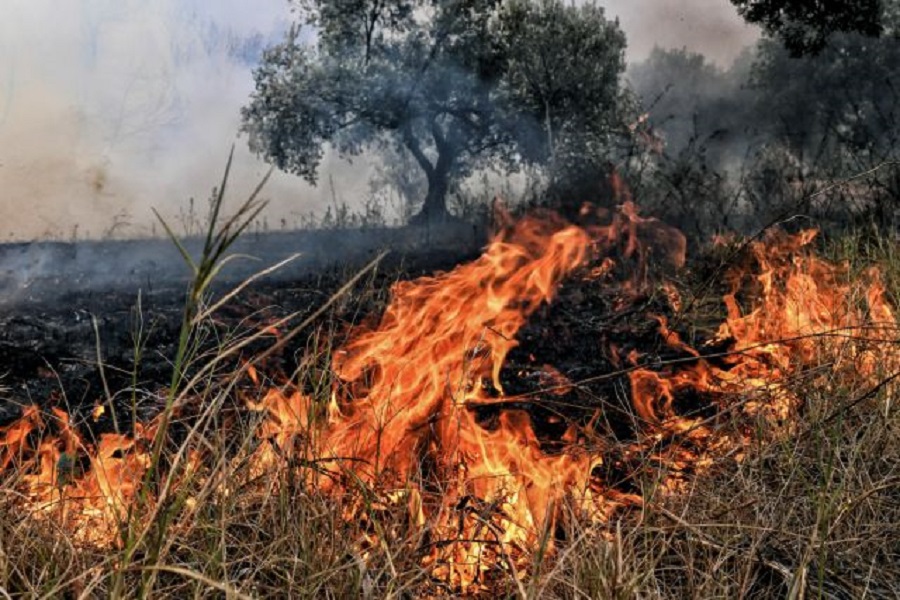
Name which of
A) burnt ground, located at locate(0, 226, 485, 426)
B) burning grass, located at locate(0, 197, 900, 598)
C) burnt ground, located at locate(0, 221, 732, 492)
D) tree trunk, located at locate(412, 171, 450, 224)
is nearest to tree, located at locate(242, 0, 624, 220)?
tree trunk, located at locate(412, 171, 450, 224)

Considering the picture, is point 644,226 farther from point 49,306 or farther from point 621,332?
point 49,306

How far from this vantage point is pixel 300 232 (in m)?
15.6

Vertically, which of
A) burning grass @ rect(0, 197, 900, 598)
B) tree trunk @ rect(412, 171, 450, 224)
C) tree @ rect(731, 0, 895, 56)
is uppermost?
tree @ rect(731, 0, 895, 56)

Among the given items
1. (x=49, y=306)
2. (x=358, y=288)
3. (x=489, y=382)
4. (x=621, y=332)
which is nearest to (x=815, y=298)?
(x=621, y=332)

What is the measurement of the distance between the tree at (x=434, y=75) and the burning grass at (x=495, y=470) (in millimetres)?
14151

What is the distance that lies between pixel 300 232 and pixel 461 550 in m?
14.0

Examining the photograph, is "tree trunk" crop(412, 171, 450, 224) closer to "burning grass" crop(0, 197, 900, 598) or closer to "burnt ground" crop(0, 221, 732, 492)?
"burnt ground" crop(0, 221, 732, 492)

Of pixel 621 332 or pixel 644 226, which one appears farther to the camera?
pixel 644 226

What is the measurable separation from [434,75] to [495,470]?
56.8 ft

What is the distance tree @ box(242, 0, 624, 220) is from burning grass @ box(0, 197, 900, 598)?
46.4ft

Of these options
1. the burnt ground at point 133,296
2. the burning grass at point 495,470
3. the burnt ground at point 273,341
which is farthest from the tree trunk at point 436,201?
the burning grass at point 495,470

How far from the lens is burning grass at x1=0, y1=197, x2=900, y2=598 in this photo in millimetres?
1859

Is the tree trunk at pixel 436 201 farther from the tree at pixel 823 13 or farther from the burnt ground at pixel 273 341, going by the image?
the burnt ground at pixel 273 341

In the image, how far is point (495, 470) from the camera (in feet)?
8.70
